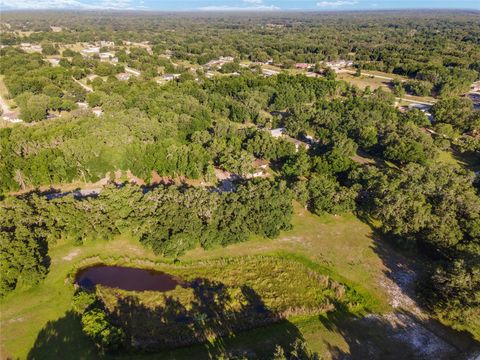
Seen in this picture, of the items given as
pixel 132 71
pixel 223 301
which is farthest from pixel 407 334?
pixel 132 71

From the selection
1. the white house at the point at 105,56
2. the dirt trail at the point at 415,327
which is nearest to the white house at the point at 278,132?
the dirt trail at the point at 415,327

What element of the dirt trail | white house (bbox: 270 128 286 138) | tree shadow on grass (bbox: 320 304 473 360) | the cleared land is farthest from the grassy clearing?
white house (bbox: 270 128 286 138)

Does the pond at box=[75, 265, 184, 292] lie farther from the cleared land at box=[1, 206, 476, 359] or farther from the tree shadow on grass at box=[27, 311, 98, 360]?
the tree shadow on grass at box=[27, 311, 98, 360]

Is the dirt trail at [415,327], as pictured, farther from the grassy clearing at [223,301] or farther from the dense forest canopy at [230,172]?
the grassy clearing at [223,301]

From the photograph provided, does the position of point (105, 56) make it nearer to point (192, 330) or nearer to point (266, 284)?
point (266, 284)

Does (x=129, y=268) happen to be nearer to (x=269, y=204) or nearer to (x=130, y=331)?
(x=130, y=331)

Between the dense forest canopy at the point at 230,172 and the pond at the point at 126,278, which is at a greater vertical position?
the dense forest canopy at the point at 230,172
